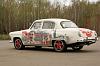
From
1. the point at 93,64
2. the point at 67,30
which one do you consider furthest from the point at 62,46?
the point at 93,64

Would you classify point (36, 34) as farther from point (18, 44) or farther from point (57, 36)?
point (18, 44)

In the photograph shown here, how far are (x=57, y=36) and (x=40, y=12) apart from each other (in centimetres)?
2529

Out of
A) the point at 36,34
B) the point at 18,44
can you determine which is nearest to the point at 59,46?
the point at 36,34

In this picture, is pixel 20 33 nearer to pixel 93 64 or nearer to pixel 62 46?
pixel 62 46

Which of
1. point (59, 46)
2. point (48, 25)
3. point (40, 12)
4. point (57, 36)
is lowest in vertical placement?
point (59, 46)

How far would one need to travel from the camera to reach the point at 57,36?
17.2m

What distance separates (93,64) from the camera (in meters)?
11.9

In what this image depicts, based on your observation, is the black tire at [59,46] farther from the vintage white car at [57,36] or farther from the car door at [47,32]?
the car door at [47,32]

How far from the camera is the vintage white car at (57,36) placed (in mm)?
16656

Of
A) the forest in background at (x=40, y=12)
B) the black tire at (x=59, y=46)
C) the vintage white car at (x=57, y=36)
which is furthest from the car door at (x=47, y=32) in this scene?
the forest in background at (x=40, y=12)

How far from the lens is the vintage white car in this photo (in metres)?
16.7

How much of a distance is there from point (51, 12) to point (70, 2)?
328 centimetres

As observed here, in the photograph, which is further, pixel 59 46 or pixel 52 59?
pixel 59 46

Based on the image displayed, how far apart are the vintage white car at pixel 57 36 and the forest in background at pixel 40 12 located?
2129 centimetres
